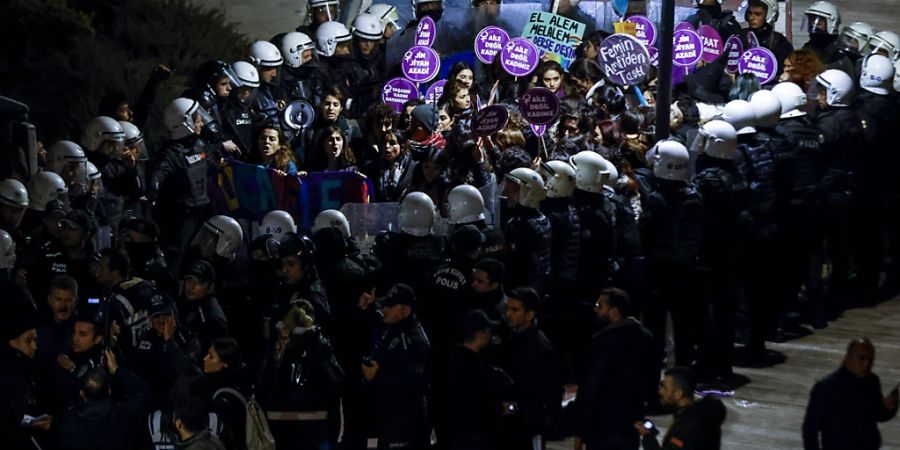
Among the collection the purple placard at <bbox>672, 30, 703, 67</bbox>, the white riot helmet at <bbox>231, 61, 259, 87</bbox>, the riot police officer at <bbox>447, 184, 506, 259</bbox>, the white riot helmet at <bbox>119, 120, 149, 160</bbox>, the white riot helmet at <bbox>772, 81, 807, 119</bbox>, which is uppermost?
the purple placard at <bbox>672, 30, 703, 67</bbox>

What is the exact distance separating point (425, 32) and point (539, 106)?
3.60 metres

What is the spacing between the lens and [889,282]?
20.7 m

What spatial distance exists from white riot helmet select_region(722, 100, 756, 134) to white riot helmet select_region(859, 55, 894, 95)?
9.28ft

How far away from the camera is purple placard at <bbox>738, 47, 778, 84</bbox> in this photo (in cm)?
2102

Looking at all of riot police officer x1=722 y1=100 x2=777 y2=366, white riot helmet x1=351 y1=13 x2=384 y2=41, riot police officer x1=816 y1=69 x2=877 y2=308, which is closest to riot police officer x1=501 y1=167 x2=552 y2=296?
riot police officer x1=722 y1=100 x2=777 y2=366

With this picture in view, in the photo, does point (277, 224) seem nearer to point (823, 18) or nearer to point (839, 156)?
point (839, 156)

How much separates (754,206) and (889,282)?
4168 mm

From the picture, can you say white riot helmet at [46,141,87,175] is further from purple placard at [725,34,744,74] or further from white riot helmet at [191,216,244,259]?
purple placard at [725,34,744,74]

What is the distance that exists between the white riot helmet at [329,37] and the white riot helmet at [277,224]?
19.8 feet

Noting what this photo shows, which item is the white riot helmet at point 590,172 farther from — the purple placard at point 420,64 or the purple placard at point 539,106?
the purple placard at point 420,64

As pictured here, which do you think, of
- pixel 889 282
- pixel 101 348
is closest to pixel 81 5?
pixel 889 282

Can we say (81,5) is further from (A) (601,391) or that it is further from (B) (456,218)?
(A) (601,391)

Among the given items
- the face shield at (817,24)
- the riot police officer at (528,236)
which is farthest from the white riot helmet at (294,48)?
the face shield at (817,24)

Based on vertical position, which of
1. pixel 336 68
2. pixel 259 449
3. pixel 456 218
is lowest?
pixel 259 449
